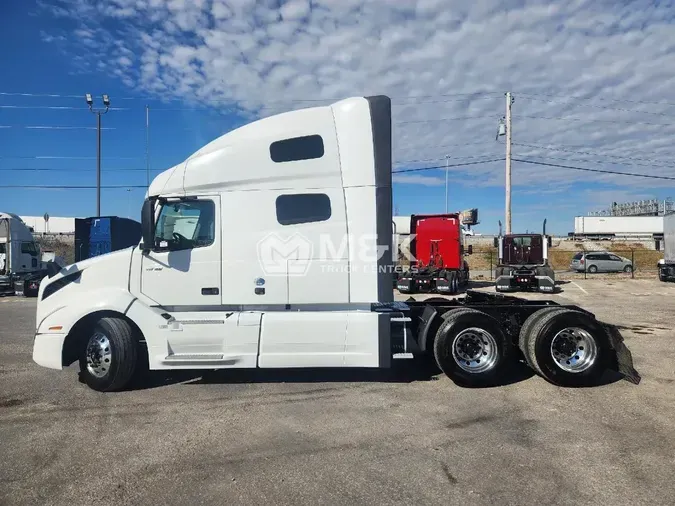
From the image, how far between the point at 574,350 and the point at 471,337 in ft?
4.66

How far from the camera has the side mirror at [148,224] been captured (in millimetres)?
5887

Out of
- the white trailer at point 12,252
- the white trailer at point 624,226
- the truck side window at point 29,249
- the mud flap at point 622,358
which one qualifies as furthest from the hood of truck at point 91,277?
the white trailer at point 624,226

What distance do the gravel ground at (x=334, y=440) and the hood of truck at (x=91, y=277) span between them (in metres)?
1.19

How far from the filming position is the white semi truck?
5914 mm

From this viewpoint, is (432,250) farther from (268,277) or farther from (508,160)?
(268,277)

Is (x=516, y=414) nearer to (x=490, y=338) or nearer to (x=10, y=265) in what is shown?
(x=490, y=338)

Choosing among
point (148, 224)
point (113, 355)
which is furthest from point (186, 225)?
point (113, 355)

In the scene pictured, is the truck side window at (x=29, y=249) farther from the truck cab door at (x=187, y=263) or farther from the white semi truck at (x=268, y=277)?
the truck cab door at (x=187, y=263)

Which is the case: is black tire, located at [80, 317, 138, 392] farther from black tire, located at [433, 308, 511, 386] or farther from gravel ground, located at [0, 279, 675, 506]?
black tire, located at [433, 308, 511, 386]

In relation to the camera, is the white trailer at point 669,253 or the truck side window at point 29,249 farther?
the white trailer at point 669,253

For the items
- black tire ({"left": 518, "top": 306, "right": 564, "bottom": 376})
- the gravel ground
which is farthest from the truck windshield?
black tire ({"left": 518, "top": 306, "right": 564, "bottom": 376})

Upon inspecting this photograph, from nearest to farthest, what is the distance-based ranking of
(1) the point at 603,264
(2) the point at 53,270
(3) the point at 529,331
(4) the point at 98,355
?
(4) the point at 98,355 → (2) the point at 53,270 → (3) the point at 529,331 → (1) the point at 603,264

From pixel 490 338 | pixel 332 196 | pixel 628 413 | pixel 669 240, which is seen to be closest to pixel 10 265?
pixel 332 196

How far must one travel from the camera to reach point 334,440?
4.51 meters
